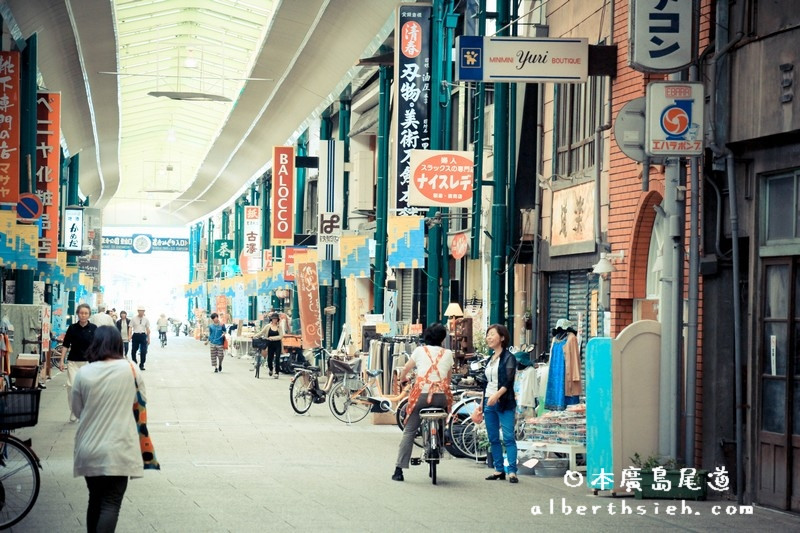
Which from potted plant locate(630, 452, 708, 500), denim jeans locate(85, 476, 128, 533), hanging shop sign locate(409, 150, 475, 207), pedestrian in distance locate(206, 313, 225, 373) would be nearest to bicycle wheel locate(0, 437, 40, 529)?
denim jeans locate(85, 476, 128, 533)

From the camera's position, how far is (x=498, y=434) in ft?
44.5

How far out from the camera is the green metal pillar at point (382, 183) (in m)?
29.7

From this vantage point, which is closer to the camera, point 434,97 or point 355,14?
point 434,97

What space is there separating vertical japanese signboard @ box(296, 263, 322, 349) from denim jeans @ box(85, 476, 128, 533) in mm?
21963

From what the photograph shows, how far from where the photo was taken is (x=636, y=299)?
1588cm

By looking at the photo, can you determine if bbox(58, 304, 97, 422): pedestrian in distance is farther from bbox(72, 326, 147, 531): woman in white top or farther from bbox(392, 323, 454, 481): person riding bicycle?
bbox(72, 326, 147, 531): woman in white top

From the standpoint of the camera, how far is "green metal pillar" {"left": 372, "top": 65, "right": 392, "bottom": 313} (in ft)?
97.4

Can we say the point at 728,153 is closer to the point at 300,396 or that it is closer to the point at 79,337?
the point at 79,337

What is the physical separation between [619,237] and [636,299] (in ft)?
2.54

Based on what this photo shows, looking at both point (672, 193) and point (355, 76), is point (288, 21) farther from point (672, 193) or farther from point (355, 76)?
point (672, 193)

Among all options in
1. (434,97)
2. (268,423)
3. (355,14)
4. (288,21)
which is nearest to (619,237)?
(268,423)

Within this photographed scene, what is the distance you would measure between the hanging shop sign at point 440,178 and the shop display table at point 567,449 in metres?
7.92

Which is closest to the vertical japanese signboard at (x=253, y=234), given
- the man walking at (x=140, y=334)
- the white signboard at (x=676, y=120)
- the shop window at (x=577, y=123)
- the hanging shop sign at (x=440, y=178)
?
the man walking at (x=140, y=334)

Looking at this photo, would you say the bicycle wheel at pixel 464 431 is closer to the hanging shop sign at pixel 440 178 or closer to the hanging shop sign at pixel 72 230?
the hanging shop sign at pixel 440 178
